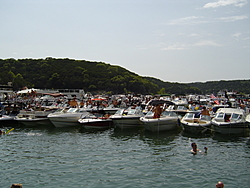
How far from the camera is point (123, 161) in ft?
56.1

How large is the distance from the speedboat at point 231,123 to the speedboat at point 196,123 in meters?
0.93

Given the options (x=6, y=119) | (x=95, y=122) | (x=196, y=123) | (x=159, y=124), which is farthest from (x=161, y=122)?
(x=6, y=119)

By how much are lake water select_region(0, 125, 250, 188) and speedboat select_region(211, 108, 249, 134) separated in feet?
2.93

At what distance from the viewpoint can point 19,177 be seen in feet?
46.8

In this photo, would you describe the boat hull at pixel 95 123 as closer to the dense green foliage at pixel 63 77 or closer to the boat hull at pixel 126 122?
the boat hull at pixel 126 122

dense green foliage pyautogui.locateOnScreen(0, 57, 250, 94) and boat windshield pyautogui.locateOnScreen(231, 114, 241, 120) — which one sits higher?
dense green foliage pyautogui.locateOnScreen(0, 57, 250, 94)

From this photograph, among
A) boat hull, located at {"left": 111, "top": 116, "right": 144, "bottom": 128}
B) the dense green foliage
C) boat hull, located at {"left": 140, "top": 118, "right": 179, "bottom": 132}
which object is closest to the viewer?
boat hull, located at {"left": 140, "top": 118, "right": 179, "bottom": 132}

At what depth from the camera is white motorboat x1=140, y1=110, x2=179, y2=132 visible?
88.3 ft


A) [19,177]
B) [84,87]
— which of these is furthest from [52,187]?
[84,87]

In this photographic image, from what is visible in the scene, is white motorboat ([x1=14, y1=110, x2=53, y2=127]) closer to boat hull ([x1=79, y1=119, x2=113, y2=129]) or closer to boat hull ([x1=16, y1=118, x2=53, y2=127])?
boat hull ([x1=16, y1=118, x2=53, y2=127])

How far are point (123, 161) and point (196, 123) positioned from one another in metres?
12.2

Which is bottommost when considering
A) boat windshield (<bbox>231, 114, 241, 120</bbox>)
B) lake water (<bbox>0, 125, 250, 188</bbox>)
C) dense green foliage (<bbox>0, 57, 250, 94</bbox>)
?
lake water (<bbox>0, 125, 250, 188</bbox>)

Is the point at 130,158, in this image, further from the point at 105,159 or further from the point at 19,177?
the point at 19,177

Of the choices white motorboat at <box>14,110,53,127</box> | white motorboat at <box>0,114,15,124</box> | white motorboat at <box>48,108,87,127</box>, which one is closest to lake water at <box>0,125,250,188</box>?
white motorboat at <box>48,108,87,127</box>
